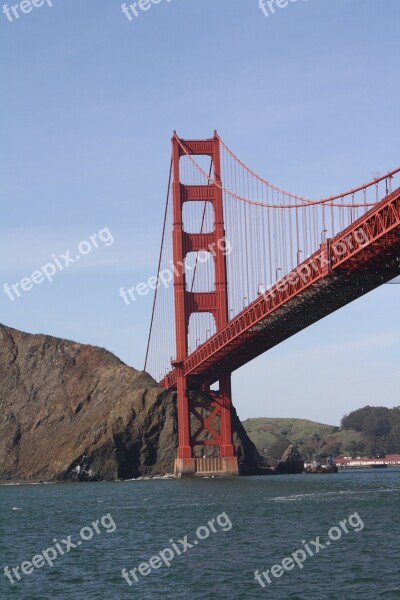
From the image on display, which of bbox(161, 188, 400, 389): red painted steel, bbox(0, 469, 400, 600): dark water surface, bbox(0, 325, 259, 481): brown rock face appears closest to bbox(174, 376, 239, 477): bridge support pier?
bbox(161, 188, 400, 389): red painted steel

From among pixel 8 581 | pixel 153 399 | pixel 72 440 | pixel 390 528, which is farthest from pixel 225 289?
pixel 8 581

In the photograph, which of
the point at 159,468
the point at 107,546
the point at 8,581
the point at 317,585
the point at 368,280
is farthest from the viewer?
the point at 159,468

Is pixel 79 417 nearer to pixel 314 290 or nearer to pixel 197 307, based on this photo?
pixel 197 307

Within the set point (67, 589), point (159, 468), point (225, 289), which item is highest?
point (225, 289)

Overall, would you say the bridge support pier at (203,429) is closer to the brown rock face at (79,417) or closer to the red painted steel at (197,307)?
the red painted steel at (197,307)

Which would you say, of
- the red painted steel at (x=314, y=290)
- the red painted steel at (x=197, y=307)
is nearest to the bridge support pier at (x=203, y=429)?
the red painted steel at (x=197, y=307)

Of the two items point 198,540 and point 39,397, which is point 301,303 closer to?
point 198,540

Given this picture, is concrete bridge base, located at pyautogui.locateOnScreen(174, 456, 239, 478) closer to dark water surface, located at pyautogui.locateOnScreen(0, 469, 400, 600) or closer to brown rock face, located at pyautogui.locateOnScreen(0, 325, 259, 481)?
brown rock face, located at pyautogui.locateOnScreen(0, 325, 259, 481)

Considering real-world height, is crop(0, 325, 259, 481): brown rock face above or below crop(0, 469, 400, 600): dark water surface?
above
